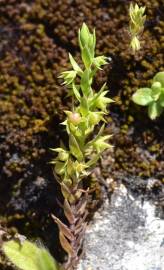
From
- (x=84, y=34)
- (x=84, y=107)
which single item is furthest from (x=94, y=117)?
(x=84, y=34)

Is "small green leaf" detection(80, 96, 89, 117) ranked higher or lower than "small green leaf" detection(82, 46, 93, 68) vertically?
lower

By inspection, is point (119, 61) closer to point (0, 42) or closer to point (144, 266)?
point (0, 42)

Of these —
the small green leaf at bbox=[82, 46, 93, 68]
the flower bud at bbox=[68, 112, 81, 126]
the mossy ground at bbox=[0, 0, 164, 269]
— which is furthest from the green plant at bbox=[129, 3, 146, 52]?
the flower bud at bbox=[68, 112, 81, 126]

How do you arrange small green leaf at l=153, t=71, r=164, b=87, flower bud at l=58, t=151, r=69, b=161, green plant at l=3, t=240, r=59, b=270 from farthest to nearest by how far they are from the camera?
1. small green leaf at l=153, t=71, r=164, b=87
2. green plant at l=3, t=240, r=59, b=270
3. flower bud at l=58, t=151, r=69, b=161

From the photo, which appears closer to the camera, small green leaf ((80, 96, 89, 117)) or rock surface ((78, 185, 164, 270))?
small green leaf ((80, 96, 89, 117))

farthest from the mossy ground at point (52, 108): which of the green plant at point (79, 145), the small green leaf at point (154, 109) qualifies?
the green plant at point (79, 145)

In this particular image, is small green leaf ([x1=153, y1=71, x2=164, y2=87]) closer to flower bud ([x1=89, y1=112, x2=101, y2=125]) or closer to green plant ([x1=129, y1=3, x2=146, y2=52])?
green plant ([x1=129, y1=3, x2=146, y2=52])

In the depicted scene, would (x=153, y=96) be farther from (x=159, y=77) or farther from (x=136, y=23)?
(x=136, y=23)
